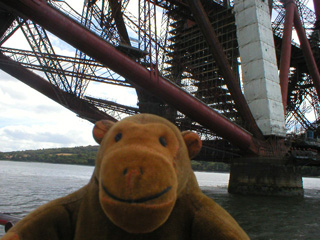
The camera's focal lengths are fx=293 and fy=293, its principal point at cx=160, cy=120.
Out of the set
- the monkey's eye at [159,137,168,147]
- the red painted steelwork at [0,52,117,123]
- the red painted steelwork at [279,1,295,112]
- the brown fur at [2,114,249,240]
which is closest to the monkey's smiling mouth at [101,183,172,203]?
the brown fur at [2,114,249,240]

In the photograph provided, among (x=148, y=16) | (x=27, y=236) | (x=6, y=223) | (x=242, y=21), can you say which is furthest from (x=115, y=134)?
(x=242, y=21)

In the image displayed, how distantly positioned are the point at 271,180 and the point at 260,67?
7.19 meters

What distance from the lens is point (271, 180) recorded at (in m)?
18.3

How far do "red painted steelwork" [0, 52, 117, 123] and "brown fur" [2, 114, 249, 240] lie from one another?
1475 cm

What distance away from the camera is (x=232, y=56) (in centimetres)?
2331

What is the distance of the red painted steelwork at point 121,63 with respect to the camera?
1052 cm

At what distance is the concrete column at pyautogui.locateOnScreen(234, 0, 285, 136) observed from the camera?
18.4 meters

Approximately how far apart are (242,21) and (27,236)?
20.6 metres

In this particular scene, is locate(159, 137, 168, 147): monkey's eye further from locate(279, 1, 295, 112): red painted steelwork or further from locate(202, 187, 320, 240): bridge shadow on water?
locate(279, 1, 295, 112): red painted steelwork

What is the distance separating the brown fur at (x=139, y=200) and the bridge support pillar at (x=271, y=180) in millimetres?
17480

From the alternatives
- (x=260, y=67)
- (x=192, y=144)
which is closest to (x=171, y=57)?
(x=260, y=67)

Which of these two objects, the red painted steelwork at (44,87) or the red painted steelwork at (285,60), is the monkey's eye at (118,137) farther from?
the red painted steelwork at (285,60)

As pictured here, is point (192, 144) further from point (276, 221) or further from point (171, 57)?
point (171, 57)

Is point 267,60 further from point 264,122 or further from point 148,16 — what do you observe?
point 148,16
